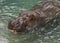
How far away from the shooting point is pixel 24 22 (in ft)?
39.9

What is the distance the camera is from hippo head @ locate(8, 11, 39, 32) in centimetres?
1210

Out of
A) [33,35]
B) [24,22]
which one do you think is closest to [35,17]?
[24,22]

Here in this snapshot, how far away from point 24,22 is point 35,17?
0.69 metres

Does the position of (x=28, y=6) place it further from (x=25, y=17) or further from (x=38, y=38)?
(x=38, y=38)

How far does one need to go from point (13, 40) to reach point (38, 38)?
1.20 meters

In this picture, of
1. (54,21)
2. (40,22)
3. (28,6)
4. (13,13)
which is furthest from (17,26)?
(28,6)

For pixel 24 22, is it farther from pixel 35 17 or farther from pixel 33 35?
pixel 33 35

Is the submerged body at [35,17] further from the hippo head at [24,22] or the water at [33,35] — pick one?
the water at [33,35]

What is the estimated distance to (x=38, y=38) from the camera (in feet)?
37.6

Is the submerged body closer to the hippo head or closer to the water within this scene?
the hippo head

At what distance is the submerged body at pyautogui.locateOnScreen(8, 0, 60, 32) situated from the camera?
39.9 feet

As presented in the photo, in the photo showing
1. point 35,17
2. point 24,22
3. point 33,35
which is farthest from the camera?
point 35,17

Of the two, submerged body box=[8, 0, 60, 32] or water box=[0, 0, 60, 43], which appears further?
submerged body box=[8, 0, 60, 32]

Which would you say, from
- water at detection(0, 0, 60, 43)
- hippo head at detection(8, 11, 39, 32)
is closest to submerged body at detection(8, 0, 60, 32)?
hippo head at detection(8, 11, 39, 32)
